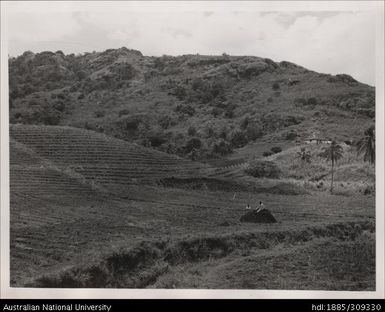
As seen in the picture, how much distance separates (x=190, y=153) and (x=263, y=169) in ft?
5.18

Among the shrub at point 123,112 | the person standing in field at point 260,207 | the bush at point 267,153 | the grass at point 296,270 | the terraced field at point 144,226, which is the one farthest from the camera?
the shrub at point 123,112

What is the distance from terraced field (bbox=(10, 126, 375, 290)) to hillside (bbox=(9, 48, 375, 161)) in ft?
1.65

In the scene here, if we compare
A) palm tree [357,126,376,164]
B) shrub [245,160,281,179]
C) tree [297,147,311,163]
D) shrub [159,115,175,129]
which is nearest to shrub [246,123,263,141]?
shrub [245,160,281,179]

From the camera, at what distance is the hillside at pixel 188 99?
33.4 ft

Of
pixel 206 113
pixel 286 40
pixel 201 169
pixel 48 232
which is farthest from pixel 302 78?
pixel 48 232

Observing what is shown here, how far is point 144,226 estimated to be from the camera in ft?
32.3

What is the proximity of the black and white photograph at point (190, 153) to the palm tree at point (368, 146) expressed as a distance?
Result: 0.09 feet

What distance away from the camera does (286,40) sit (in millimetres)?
9922

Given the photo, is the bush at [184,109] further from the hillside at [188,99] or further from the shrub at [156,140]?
the shrub at [156,140]

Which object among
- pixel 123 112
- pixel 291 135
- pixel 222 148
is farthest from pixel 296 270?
Answer: pixel 123 112

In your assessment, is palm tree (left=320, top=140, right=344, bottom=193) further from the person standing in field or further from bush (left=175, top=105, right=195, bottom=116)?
bush (left=175, top=105, right=195, bottom=116)

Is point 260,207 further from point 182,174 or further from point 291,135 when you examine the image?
point 182,174

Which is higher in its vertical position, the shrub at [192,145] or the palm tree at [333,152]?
the shrub at [192,145]

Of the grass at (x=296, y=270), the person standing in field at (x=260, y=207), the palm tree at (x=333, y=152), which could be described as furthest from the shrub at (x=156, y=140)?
the palm tree at (x=333, y=152)
